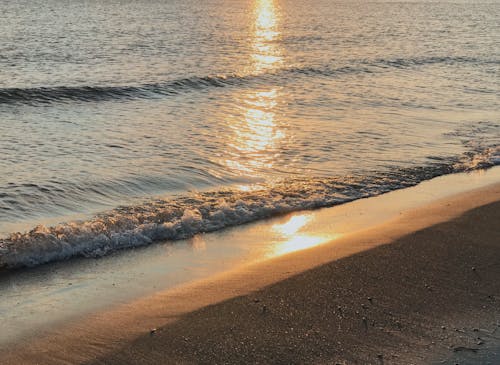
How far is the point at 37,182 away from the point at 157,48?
1957cm

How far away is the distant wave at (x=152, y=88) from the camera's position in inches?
652

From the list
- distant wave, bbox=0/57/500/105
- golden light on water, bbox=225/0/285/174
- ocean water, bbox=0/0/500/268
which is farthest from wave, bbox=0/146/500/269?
distant wave, bbox=0/57/500/105

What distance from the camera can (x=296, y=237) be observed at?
7199 millimetres

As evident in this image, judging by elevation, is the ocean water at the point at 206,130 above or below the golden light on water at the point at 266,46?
below

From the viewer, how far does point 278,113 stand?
594 inches

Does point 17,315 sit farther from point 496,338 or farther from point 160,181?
point 160,181

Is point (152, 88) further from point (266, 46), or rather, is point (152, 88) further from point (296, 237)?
point (266, 46)

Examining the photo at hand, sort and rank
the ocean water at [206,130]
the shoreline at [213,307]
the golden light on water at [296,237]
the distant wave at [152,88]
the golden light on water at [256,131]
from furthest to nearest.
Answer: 1. the distant wave at [152,88]
2. the golden light on water at [256,131]
3. the ocean water at [206,130]
4. the golden light on water at [296,237]
5. the shoreline at [213,307]

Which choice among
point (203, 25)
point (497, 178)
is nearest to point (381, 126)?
point (497, 178)

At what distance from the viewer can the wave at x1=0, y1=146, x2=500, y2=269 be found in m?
6.56

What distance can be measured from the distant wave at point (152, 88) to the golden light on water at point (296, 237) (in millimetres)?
10255

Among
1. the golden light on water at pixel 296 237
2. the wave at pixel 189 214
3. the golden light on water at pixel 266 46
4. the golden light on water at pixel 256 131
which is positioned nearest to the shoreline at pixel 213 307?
the golden light on water at pixel 296 237

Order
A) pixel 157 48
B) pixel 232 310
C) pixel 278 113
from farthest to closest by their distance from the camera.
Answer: pixel 157 48, pixel 278 113, pixel 232 310

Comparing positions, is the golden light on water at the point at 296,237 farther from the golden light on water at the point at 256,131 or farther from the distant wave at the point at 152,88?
the distant wave at the point at 152,88
